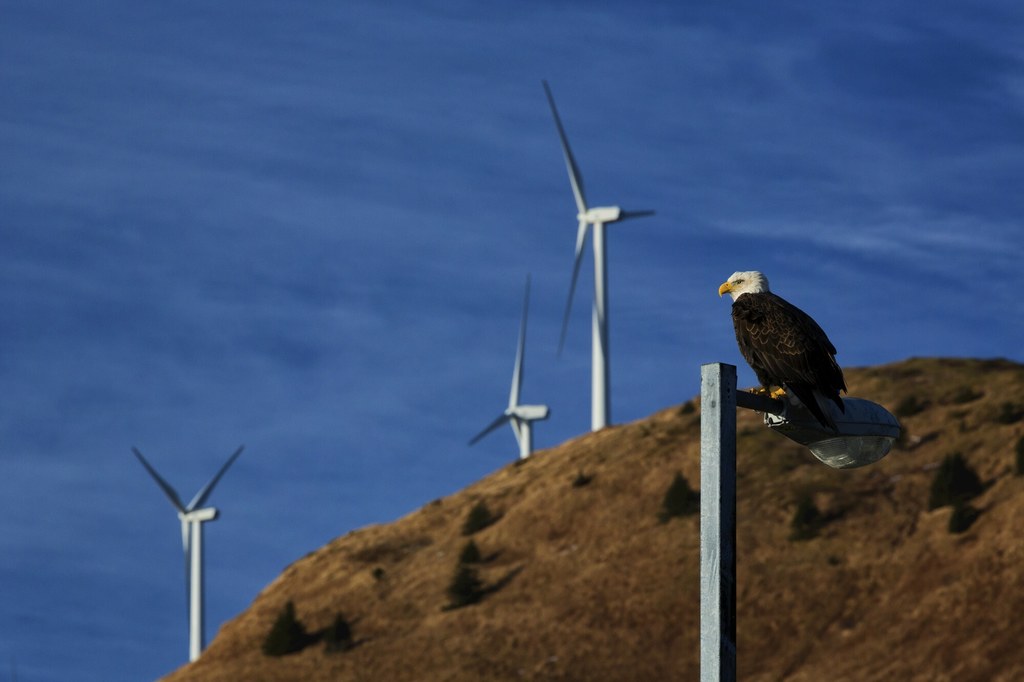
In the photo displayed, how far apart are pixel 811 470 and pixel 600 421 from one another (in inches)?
788

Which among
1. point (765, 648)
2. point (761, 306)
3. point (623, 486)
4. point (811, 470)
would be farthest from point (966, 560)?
point (761, 306)

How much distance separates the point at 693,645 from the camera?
2943 inches

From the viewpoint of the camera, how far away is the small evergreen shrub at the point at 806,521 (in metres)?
81.5

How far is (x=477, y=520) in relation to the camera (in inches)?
3868

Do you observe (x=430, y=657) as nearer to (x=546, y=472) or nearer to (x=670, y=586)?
(x=670, y=586)

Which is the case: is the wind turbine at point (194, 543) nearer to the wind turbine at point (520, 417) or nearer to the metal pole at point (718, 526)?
the wind turbine at point (520, 417)

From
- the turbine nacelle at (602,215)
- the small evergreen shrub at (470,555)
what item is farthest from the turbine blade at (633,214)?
the small evergreen shrub at (470,555)

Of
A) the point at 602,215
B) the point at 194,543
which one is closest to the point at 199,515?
the point at 194,543

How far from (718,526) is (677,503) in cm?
7581

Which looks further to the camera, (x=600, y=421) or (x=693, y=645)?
(x=600, y=421)

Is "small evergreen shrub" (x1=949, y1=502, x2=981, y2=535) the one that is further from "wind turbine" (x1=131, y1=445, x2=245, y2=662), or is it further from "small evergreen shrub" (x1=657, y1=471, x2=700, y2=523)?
"wind turbine" (x1=131, y1=445, x2=245, y2=662)

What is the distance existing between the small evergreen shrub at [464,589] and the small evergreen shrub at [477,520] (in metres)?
9.24

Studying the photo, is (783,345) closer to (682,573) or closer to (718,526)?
(718,526)

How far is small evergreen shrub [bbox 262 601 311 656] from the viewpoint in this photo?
86500mm
